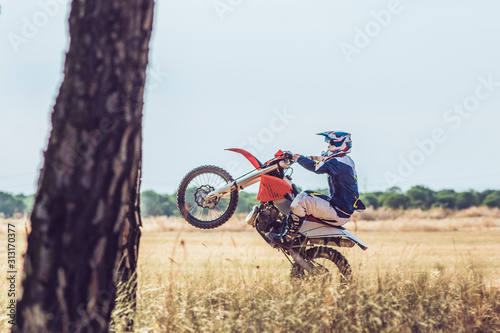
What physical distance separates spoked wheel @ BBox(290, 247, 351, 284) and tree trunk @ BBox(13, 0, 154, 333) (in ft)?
11.2

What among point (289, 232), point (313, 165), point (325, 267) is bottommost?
point (325, 267)

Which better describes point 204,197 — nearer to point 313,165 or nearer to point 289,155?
point 289,155

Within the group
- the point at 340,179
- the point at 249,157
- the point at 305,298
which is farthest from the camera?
the point at 249,157

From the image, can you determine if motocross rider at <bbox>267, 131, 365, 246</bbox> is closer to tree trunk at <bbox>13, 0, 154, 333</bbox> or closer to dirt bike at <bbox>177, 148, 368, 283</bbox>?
dirt bike at <bbox>177, 148, 368, 283</bbox>

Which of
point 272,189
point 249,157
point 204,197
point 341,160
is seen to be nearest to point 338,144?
point 341,160

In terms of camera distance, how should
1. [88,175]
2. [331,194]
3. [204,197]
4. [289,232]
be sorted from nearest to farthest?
[88,175] → [289,232] → [331,194] → [204,197]

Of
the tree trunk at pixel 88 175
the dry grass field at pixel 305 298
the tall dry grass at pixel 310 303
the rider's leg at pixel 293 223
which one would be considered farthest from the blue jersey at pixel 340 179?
the tree trunk at pixel 88 175

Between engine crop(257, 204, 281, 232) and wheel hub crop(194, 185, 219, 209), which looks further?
wheel hub crop(194, 185, 219, 209)

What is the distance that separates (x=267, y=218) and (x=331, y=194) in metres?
0.96

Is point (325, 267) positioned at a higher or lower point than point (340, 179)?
lower

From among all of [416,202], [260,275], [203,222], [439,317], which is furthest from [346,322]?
[416,202]

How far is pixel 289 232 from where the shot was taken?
8906 mm

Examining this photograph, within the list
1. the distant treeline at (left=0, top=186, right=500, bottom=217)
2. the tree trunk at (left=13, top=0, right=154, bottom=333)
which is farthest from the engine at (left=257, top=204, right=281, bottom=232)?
the distant treeline at (left=0, top=186, right=500, bottom=217)

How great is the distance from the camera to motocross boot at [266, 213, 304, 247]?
885 cm
